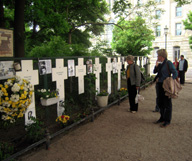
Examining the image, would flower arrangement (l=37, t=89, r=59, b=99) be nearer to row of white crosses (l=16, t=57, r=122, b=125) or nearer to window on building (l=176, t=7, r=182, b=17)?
row of white crosses (l=16, t=57, r=122, b=125)

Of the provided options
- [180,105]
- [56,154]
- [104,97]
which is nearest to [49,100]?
[56,154]

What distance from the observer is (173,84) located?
486cm

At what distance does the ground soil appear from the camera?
140 inches

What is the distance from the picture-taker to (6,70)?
11.8ft

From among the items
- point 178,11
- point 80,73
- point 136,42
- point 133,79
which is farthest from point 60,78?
point 178,11

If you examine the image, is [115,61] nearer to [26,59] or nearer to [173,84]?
[173,84]

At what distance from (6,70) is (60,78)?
63.0 inches

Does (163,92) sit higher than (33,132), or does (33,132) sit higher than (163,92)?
(163,92)

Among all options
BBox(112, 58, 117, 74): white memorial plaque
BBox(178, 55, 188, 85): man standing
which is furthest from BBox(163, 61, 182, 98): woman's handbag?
BBox(178, 55, 188, 85): man standing

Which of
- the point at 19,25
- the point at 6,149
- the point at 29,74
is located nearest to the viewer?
the point at 6,149

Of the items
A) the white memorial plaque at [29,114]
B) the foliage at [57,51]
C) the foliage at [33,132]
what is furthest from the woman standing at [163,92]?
the foliage at [57,51]

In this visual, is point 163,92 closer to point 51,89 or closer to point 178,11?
point 51,89

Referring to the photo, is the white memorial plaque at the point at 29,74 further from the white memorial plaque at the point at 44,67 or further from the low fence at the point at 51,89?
the white memorial plaque at the point at 44,67

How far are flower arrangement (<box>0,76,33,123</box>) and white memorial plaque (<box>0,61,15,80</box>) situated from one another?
164 millimetres
